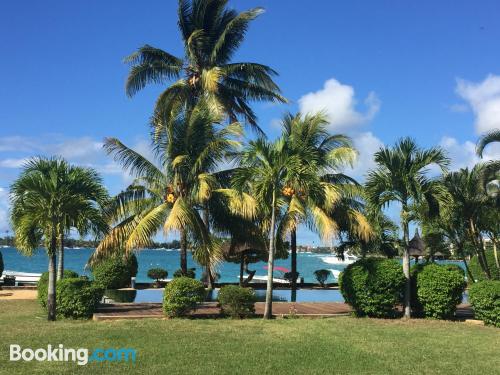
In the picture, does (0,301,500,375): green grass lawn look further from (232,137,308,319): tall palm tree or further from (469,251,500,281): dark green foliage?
(469,251,500,281): dark green foliage

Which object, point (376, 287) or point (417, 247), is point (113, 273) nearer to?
point (376, 287)

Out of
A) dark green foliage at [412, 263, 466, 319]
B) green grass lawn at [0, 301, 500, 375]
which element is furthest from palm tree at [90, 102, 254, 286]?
dark green foliage at [412, 263, 466, 319]

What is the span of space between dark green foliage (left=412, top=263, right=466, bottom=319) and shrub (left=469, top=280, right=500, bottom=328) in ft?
1.55

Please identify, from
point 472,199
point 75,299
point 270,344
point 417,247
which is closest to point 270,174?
point 270,344

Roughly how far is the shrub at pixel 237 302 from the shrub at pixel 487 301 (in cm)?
600

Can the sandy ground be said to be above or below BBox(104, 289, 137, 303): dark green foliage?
below

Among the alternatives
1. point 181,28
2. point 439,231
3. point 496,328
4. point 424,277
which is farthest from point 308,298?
point 181,28

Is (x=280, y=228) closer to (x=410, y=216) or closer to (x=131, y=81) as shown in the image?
(x=410, y=216)

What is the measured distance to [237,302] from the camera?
13.9 m

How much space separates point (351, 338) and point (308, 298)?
1080 cm

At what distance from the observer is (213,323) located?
1279 centimetres

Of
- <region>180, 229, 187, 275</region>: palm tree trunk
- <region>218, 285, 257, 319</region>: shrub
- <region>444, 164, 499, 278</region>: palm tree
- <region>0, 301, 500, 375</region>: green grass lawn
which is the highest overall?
<region>444, 164, 499, 278</region>: palm tree

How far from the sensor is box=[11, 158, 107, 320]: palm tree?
12867 mm

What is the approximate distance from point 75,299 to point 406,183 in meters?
9.60
